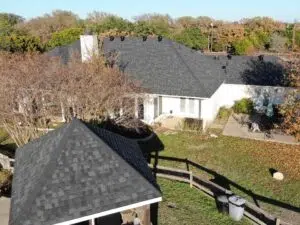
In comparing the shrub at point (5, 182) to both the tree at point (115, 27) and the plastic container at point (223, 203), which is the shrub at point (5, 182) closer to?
the plastic container at point (223, 203)

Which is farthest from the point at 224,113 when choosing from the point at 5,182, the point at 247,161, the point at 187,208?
the point at 5,182

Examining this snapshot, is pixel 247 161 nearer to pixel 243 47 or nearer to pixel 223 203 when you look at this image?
pixel 223 203

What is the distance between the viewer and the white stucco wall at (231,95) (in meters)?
30.9

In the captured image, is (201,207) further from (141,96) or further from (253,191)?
(141,96)

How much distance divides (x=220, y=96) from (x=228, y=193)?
17.6 meters

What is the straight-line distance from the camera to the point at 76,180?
12594mm

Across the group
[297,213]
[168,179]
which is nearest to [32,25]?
[168,179]

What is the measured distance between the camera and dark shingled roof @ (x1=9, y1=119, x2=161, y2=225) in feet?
38.9

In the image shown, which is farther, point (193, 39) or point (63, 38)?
point (193, 39)

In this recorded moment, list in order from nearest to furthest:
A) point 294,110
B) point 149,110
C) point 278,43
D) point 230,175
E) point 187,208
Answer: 1. point 187,208
2. point 230,175
3. point 294,110
4. point 149,110
5. point 278,43

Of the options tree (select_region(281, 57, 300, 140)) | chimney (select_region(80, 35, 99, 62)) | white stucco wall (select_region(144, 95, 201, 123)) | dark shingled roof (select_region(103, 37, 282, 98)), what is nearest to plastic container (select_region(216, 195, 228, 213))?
tree (select_region(281, 57, 300, 140))

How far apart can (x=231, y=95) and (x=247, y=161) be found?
12218 millimetres

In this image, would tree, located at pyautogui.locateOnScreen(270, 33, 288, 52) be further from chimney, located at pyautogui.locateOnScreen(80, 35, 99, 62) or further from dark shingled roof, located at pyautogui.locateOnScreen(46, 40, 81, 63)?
chimney, located at pyautogui.locateOnScreen(80, 35, 99, 62)

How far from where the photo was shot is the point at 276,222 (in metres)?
15.6
